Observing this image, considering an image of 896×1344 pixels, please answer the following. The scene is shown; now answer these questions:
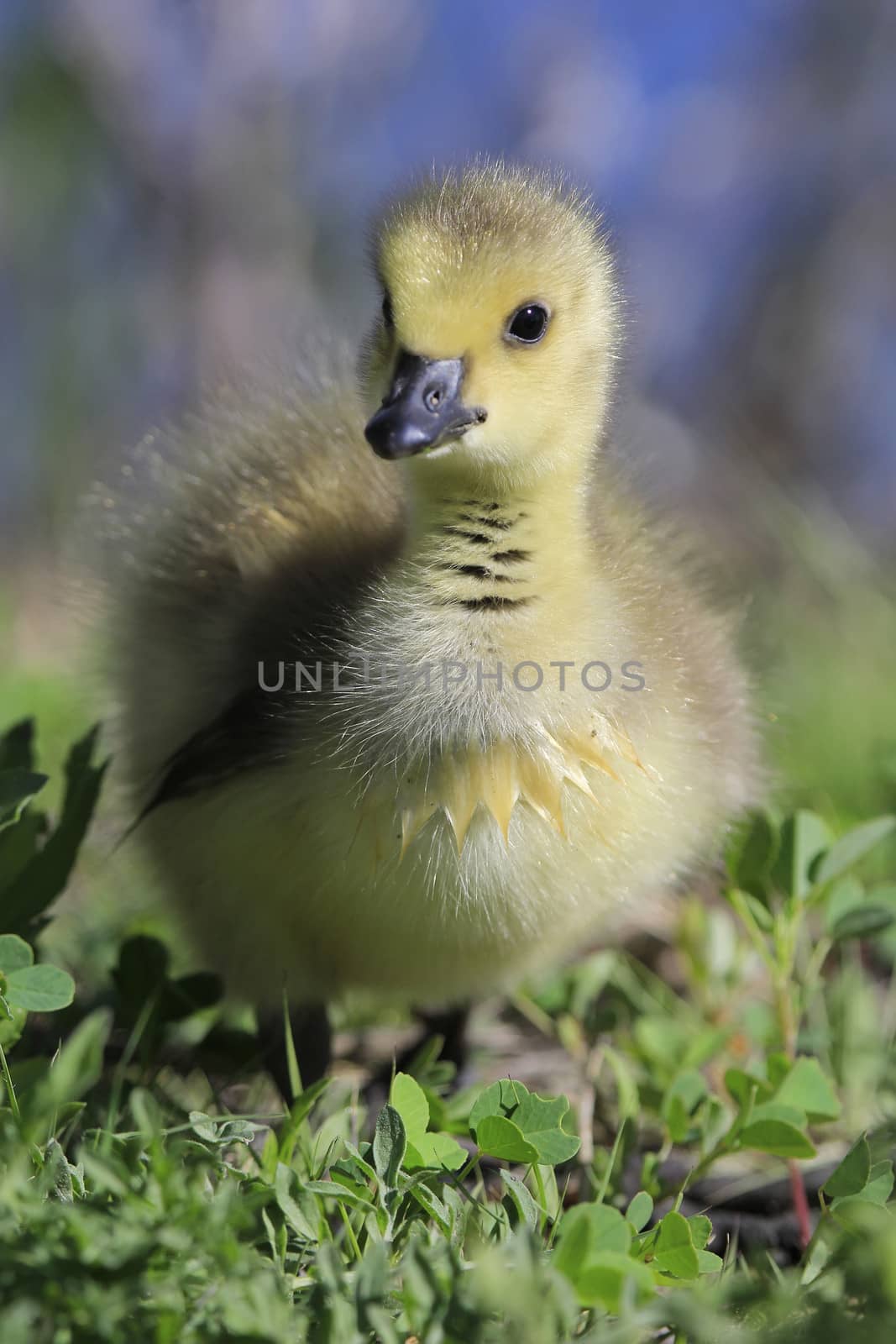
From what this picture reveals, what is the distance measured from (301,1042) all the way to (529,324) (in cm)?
103

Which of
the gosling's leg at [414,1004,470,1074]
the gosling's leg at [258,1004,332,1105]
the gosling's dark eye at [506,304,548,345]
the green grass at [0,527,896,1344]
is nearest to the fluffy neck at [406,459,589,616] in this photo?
the gosling's dark eye at [506,304,548,345]

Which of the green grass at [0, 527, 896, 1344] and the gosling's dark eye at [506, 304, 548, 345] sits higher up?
the gosling's dark eye at [506, 304, 548, 345]

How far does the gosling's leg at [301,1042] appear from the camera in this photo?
74.1 inches

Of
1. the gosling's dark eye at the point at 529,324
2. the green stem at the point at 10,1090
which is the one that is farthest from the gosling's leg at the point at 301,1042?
the gosling's dark eye at the point at 529,324

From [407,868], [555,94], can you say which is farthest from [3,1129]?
[555,94]

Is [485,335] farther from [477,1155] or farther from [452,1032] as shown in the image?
[452,1032]

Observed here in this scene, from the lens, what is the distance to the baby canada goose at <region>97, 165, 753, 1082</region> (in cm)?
157

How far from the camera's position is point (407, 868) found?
1.58 meters

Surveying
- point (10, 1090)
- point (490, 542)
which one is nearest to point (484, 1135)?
point (10, 1090)

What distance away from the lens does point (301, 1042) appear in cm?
193

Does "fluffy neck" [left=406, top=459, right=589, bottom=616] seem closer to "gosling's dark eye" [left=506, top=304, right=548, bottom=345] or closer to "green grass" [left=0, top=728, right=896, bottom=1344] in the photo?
"gosling's dark eye" [left=506, top=304, right=548, bottom=345]

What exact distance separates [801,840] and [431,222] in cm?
95

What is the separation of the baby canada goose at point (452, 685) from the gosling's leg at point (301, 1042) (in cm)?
4

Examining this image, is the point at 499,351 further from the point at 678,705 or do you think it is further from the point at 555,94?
the point at 555,94
